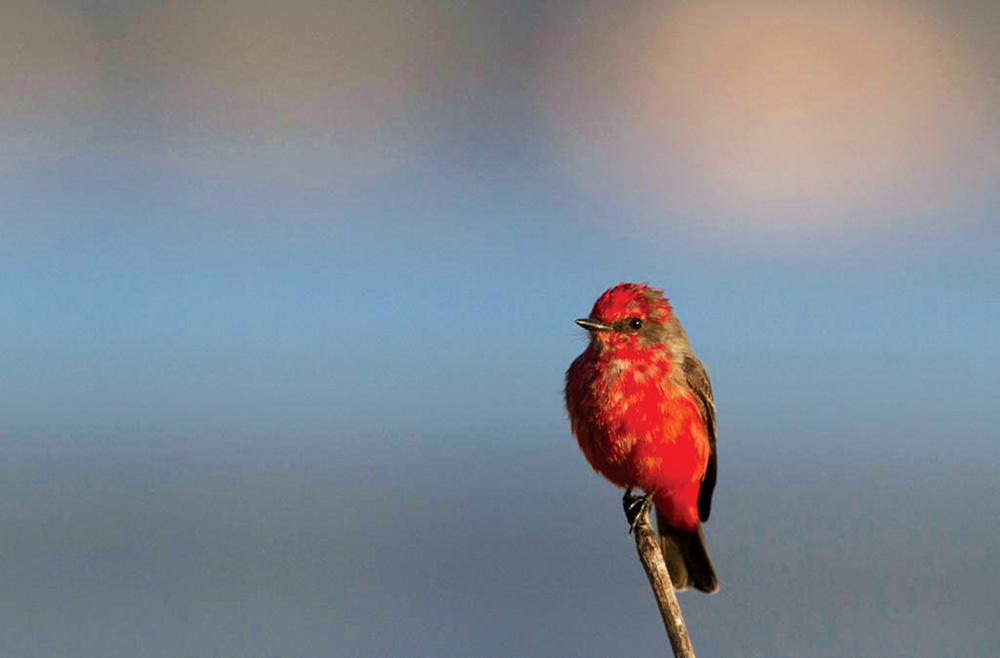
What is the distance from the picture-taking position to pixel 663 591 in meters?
4.54

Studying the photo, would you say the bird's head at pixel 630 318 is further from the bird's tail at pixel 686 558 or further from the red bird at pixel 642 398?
the bird's tail at pixel 686 558

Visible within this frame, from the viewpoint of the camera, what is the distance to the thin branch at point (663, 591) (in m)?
4.16

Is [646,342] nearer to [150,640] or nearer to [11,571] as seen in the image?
[150,640]

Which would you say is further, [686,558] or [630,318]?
[686,558]

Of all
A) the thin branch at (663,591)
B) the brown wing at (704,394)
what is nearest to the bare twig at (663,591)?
the thin branch at (663,591)

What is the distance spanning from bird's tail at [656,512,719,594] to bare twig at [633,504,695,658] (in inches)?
55.5

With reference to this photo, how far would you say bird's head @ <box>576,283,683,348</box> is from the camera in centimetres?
600

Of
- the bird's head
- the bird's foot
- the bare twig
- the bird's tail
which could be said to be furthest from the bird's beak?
→ the bird's tail

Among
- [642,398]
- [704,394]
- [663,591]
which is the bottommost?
[663,591]

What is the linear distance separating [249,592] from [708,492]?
25.9m

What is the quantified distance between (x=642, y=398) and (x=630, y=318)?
1.51 feet

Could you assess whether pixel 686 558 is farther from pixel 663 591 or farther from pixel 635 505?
pixel 663 591

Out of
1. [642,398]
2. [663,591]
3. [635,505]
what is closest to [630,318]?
[642,398]

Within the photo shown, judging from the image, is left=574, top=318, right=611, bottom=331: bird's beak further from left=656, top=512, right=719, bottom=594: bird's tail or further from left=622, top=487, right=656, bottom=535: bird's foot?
left=656, top=512, right=719, bottom=594: bird's tail
